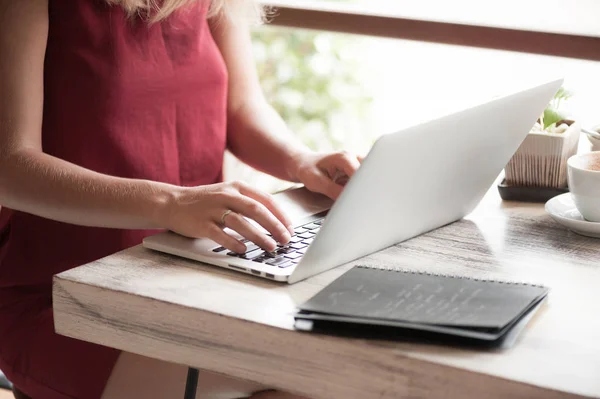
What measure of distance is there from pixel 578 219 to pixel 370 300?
441 millimetres

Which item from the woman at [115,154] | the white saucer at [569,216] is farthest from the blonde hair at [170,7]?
the white saucer at [569,216]

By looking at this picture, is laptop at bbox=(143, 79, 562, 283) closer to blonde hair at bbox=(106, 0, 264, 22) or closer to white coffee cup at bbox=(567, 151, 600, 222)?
white coffee cup at bbox=(567, 151, 600, 222)

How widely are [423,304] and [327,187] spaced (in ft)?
1.45

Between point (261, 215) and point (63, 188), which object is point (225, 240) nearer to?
point (261, 215)

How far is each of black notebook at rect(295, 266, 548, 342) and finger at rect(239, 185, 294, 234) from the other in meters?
0.16

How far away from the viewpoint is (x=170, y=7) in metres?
1.45

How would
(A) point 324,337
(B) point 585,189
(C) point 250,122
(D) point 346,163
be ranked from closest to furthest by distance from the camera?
(A) point 324,337 → (B) point 585,189 → (D) point 346,163 → (C) point 250,122

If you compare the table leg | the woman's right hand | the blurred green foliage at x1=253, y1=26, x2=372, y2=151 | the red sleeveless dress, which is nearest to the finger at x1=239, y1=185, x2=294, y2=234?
the woman's right hand

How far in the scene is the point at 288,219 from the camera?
1.14 m

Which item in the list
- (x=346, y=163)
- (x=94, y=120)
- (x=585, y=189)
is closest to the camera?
(x=585, y=189)

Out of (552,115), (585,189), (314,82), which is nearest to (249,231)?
(585,189)

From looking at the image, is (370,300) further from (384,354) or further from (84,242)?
(84,242)

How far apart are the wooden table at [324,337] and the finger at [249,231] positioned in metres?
0.06

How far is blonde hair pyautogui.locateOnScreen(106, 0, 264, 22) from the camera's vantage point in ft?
4.63
